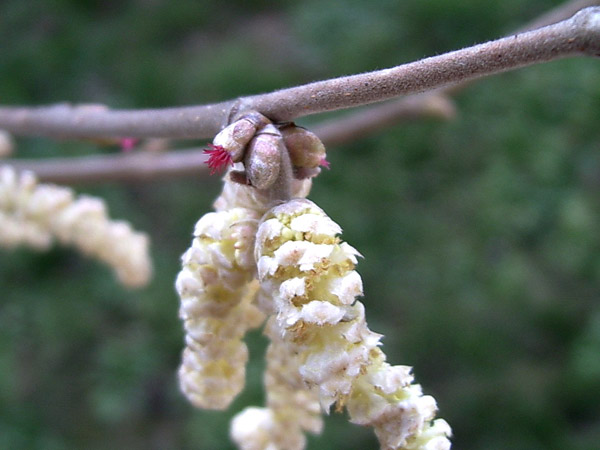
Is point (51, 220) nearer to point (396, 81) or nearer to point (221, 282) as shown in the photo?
point (221, 282)

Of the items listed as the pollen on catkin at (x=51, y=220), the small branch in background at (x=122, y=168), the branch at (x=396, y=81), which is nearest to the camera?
the branch at (x=396, y=81)

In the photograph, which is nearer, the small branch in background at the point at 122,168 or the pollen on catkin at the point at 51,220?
the pollen on catkin at the point at 51,220

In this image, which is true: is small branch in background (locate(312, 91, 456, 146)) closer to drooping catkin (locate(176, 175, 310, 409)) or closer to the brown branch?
the brown branch

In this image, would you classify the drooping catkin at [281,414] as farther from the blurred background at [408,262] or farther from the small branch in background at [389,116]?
the blurred background at [408,262]

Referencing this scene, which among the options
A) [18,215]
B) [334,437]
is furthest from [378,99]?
[334,437]

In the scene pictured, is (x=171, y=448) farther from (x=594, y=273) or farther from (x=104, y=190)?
(x=594, y=273)

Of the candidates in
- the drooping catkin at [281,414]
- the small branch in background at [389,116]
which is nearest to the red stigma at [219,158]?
the drooping catkin at [281,414]
